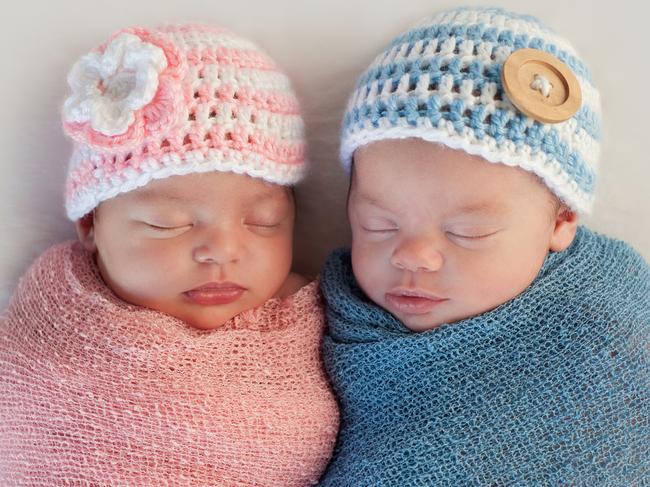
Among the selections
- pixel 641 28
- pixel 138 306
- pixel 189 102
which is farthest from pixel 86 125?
pixel 641 28

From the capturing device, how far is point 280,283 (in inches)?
51.6

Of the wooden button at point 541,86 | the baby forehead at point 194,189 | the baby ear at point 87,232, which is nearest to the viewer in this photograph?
the wooden button at point 541,86

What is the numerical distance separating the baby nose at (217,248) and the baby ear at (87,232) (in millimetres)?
258

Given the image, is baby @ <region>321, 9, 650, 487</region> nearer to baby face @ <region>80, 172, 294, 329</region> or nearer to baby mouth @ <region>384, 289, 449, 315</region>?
baby mouth @ <region>384, 289, 449, 315</region>

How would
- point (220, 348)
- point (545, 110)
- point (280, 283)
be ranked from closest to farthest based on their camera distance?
1. point (545, 110)
2. point (220, 348)
3. point (280, 283)

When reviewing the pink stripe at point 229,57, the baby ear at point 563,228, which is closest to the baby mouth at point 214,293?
the pink stripe at point 229,57

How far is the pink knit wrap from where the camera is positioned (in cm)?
112

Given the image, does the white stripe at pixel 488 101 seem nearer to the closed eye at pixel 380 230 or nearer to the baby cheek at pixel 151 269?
the closed eye at pixel 380 230

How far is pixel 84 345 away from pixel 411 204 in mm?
575

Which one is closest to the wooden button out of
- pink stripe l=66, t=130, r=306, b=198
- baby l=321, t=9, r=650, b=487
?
baby l=321, t=9, r=650, b=487

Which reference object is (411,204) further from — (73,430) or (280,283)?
(73,430)

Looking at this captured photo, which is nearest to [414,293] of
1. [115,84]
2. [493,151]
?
[493,151]

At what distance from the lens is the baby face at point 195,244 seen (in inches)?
46.3

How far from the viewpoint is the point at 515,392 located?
3.71 feet
